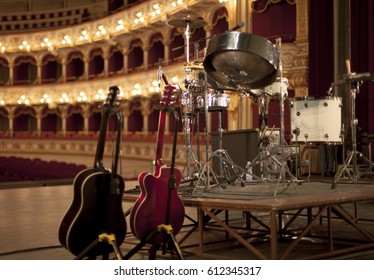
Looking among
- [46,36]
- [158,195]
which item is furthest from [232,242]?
[46,36]

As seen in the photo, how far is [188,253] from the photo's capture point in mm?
3893

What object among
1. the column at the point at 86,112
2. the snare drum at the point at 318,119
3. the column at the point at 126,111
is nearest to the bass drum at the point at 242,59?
the snare drum at the point at 318,119

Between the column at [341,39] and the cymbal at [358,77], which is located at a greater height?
the column at [341,39]

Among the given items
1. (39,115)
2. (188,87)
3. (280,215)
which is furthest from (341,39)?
(39,115)

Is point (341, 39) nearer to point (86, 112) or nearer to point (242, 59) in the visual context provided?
point (242, 59)

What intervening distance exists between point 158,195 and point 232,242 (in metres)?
1.14

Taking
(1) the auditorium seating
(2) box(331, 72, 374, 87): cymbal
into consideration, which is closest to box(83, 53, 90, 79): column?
(1) the auditorium seating

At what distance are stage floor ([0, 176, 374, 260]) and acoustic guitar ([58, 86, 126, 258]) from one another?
28.4 inches

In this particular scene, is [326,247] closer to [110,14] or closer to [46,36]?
[110,14]

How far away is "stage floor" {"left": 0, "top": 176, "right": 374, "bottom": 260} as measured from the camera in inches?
136

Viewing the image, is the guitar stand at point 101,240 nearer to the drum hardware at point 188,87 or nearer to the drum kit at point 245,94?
the drum kit at point 245,94

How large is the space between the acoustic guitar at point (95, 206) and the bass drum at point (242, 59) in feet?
3.09

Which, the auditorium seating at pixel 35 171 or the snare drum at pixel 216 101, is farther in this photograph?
the auditorium seating at pixel 35 171

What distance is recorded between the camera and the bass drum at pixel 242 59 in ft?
12.0
